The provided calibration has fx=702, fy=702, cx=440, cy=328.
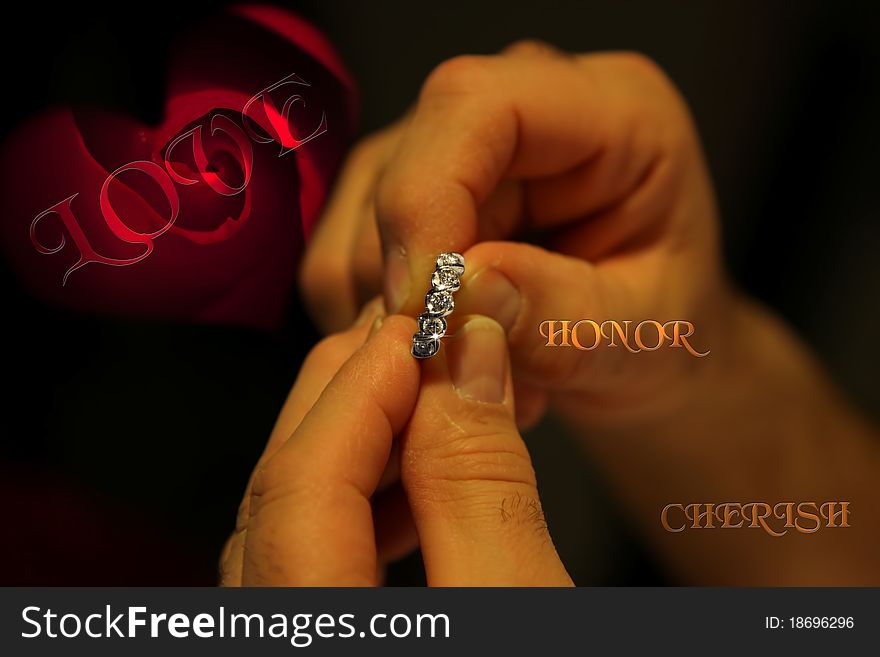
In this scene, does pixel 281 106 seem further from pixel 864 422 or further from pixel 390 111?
pixel 864 422

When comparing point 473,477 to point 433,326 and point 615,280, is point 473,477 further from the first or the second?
point 615,280

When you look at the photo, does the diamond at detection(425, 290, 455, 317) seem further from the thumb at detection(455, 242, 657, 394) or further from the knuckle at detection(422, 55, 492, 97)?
the knuckle at detection(422, 55, 492, 97)

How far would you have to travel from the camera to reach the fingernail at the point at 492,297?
0.51 meters

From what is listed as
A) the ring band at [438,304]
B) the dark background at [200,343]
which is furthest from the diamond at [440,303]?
the dark background at [200,343]

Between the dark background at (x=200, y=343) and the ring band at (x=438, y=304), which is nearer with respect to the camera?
the ring band at (x=438, y=304)

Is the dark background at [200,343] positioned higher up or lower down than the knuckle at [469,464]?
higher up

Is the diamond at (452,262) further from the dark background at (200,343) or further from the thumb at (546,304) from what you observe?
the dark background at (200,343)

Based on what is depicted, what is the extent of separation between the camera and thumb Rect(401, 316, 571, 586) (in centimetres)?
44

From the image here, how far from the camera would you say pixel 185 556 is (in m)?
0.62

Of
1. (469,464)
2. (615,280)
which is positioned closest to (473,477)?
(469,464)

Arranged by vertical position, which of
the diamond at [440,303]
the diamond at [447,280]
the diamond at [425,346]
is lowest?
the diamond at [425,346]

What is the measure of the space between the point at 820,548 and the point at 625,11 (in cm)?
60
